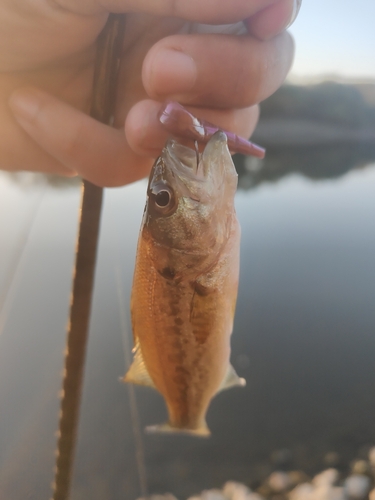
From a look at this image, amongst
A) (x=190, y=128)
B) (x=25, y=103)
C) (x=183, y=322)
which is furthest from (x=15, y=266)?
(x=190, y=128)

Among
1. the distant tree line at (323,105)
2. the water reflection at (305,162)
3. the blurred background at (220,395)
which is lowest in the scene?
the blurred background at (220,395)

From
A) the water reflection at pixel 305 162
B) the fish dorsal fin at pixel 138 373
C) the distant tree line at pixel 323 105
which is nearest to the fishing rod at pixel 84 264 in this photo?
the fish dorsal fin at pixel 138 373

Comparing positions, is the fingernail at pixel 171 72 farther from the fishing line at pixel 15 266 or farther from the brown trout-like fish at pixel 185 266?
the fishing line at pixel 15 266

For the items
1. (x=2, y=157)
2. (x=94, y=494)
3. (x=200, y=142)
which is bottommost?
(x=94, y=494)

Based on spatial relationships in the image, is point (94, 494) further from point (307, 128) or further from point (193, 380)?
point (307, 128)

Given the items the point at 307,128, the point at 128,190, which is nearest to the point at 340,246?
the point at 128,190

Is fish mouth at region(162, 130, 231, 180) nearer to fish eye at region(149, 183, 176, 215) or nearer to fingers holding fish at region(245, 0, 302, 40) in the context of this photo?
fish eye at region(149, 183, 176, 215)
